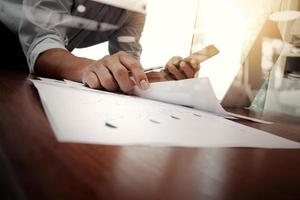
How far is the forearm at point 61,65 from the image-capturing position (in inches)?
26.2

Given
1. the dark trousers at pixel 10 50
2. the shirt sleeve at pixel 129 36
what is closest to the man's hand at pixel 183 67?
the dark trousers at pixel 10 50

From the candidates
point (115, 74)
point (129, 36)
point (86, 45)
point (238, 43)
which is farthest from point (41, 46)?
point (238, 43)

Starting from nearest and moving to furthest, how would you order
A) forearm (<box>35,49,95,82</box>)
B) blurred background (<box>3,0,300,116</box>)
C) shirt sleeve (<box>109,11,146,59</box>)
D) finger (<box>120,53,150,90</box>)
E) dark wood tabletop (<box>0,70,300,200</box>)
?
dark wood tabletop (<box>0,70,300,200</box>), finger (<box>120,53,150,90</box>), forearm (<box>35,49,95,82</box>), blurred background (<box>3,0,300,116</box>), shirt sleeve (<box>109,11,146,59</box>)

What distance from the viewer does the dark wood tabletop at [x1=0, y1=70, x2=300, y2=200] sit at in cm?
13

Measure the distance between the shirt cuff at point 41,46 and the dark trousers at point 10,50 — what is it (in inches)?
6.7

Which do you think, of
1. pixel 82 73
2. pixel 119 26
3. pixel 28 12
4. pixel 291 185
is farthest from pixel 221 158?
pixel 119 26

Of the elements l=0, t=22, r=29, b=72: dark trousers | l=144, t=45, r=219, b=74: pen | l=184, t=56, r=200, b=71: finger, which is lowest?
l=0, t=22, r=29, b=72: dark trousers

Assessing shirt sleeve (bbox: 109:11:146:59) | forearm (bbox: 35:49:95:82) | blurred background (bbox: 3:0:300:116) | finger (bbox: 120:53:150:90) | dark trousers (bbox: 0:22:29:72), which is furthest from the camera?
shirt sleeve (bbox: 109:11:146:59)

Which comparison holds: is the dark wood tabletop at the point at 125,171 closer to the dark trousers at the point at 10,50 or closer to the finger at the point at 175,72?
the finger at the point at 175,72

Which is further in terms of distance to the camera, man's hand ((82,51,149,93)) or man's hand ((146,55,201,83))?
man's hand ((146,55,201,83))

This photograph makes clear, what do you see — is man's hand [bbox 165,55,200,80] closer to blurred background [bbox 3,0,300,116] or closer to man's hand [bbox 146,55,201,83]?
man's hand [bbox 146,55,201,83]

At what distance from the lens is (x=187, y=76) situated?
757 millimetres

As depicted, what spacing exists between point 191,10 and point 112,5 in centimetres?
76

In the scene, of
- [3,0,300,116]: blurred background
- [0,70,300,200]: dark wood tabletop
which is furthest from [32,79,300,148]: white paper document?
[3,0,300,116]: blurred background
